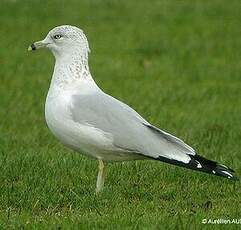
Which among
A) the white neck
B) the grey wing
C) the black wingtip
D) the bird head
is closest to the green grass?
the black wingtip

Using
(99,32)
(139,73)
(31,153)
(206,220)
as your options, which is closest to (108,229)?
(206,220)

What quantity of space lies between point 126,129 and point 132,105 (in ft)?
15.6

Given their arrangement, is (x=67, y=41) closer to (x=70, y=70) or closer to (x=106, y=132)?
(x=70, y=70)

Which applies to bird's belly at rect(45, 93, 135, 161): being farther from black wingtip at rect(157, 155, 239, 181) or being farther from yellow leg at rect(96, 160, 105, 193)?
black wingtip at rect(157, 155, 239, 181)

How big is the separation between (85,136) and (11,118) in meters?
4.13

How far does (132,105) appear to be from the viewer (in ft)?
36.3

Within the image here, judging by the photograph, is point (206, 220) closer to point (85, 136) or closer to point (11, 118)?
point (85, 136)

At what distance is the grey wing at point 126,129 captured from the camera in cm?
624

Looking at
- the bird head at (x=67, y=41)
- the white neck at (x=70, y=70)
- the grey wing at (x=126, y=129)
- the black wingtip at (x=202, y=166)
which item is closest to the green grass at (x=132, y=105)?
the black wingtip at (x=202, y=166)

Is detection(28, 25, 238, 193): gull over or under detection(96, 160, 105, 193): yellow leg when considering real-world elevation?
over

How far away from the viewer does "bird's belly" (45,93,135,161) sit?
6.24 m

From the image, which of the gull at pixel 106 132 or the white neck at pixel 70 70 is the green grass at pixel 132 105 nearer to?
the gull at pixel 106 132

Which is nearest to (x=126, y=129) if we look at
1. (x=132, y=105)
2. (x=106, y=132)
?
(x=106, y=132)

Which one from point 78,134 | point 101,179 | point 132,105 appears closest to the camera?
point 78,134
